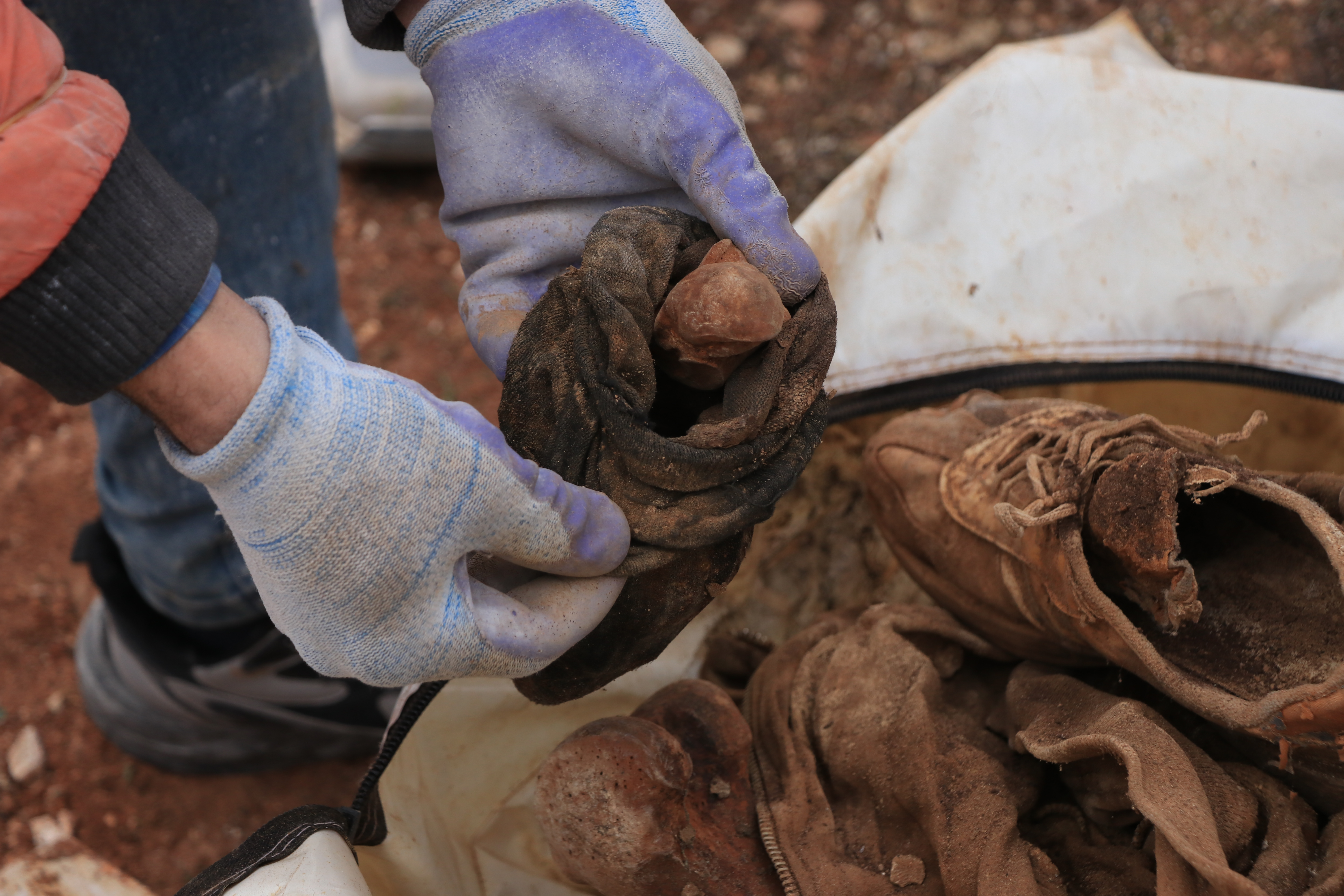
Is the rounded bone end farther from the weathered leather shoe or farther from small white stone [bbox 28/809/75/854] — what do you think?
small white stone [bbox 28/809/75/854]

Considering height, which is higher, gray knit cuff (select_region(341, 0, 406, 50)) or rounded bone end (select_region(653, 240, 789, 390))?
gray knit cuff (select_region(341, 0, 406, 50))

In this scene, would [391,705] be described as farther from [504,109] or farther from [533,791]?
[504,109]

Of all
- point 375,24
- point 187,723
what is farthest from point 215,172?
point 187,723

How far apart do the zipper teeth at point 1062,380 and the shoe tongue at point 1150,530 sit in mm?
553

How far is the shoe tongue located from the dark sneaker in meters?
1.44

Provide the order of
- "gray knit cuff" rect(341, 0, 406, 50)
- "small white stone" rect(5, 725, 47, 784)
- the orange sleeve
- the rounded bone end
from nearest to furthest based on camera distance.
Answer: the orange sleeve < the rounded bone end < "gray knit cuff" rect(341, 0, 406, 50) < "small white stone" rect(5, 725, 47, 784)

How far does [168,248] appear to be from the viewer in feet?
2.85

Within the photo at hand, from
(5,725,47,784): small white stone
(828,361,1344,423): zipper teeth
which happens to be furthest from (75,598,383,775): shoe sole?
(828,361,1344,423): zipper teeth

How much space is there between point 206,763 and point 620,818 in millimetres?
1438

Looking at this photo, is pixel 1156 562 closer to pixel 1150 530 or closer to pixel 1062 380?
pixel 1150 530

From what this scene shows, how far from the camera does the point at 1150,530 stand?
3.92 feet

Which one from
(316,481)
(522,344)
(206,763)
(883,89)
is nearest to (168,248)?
(316,481)

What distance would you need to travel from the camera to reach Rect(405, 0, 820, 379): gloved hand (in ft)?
3.87

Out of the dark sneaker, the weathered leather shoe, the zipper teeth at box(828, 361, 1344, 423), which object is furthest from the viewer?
the dark sneaker
